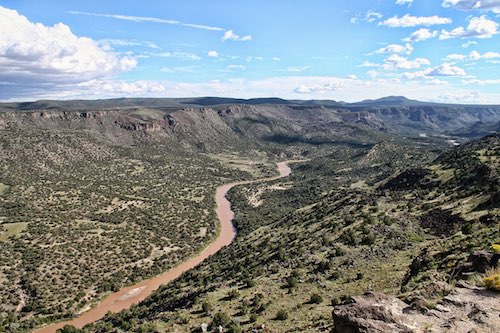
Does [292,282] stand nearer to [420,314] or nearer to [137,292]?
[420,314]

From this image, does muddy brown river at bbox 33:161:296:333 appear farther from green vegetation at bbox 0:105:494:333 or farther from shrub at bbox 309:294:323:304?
shrub at bbox 309:294:323:304

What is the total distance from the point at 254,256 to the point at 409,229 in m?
21.5

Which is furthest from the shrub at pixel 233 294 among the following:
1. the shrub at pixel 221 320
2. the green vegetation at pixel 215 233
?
the shrub at pixel 221 320

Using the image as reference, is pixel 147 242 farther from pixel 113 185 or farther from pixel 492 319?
pixel 492 319

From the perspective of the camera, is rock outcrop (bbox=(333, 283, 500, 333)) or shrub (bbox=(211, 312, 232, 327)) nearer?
rock outcrop (bbox=(333, 283, 500, 333))

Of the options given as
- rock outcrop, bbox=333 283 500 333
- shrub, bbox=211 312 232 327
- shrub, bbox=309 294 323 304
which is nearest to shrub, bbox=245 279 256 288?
shrub, bbox=211 312 232 327

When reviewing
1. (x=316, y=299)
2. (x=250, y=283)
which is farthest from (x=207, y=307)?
(x=316, y=299)

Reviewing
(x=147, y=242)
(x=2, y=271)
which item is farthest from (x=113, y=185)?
(x=2, y=271)

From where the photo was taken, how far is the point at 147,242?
282ft

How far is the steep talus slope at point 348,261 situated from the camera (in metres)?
29.9

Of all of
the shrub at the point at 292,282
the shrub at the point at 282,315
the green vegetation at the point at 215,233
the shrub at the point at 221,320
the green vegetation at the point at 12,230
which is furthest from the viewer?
the green vegetation at the point at 12,230

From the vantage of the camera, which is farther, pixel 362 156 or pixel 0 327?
pixel 362 156

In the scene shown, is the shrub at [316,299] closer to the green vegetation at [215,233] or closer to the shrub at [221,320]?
the green vegetation at [215,233]

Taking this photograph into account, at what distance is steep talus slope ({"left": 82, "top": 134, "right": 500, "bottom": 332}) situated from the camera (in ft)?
98.0
